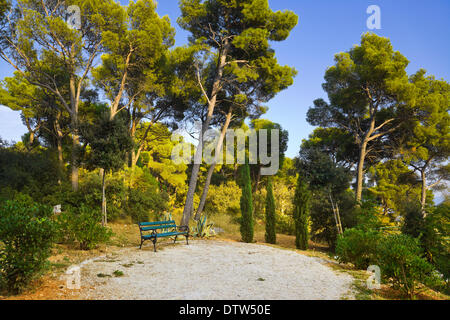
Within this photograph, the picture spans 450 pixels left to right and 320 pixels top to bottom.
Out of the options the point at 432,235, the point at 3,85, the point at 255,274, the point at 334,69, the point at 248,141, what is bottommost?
the point at 255,274

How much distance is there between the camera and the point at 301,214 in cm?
996

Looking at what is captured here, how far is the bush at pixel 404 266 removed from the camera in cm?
394

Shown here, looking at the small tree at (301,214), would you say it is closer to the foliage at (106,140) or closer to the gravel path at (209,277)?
the gravel path at (209,277)

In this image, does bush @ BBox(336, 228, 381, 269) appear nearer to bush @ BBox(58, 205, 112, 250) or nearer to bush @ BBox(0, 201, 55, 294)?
bush @ BBox(58, 205, 112, 250)

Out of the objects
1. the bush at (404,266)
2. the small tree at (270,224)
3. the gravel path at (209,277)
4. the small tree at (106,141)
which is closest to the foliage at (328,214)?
the small tree at (270,224)

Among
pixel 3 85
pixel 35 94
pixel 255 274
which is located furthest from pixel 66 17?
pixel 255 274

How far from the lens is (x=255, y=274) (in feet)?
16.2

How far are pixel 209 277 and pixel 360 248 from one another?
3.36 metres

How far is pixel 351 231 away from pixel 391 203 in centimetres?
1538

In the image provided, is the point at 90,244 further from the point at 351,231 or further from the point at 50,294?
the point at 351,231

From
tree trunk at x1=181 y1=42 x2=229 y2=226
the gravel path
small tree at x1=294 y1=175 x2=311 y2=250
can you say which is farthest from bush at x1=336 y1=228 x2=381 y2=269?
tree trunk at x1=181 y1=42 x2=229 y2=226

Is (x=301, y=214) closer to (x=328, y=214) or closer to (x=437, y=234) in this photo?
(x=328, y=214)
